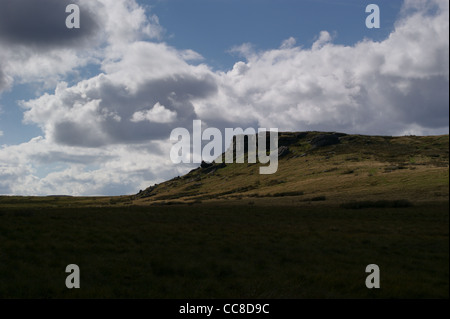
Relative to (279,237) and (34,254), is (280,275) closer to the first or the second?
(279,237)

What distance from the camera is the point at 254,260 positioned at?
17.3m

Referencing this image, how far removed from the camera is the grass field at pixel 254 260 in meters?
10.1

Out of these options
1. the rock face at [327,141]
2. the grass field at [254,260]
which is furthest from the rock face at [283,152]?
the grass field at [254,260]

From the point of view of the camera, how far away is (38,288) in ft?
45.8

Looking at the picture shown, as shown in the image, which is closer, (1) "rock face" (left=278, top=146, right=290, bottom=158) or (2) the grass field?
(2) the grass field

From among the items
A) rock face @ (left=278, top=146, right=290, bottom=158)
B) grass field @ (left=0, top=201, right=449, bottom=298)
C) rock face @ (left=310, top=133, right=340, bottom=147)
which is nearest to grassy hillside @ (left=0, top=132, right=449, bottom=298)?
grass field @ (left=0, top=201, right=449, bottom=298)

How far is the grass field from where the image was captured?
10.1m

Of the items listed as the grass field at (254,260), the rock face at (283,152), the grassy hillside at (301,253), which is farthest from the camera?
the rock face at (283,152)

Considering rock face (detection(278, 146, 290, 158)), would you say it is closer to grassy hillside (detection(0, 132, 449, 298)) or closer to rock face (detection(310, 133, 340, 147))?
rock face (detection(310, 133, 340, 147))

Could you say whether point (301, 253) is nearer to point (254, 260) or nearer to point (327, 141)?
point (254, 260)

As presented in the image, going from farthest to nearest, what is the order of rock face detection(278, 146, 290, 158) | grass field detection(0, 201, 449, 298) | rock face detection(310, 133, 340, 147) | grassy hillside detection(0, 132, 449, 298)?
rock face detection(278, 146, 290, 158)
rock face detection(310, 133, 340, 147)
grass field detection(0, 201, 449, 298)
grassy hillside detection(0, 132, 449, 298)

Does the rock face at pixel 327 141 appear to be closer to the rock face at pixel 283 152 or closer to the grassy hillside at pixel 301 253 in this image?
the rock face at pixel 283 152

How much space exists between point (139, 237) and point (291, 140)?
170072 mm
